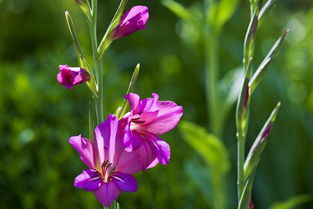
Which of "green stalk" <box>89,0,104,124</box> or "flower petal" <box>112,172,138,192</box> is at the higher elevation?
"green stalk" <box>89,0,104,124</box>

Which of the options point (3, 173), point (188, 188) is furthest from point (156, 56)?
point (3, 173)

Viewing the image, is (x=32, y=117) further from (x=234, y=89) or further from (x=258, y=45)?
(x=258, y=45)

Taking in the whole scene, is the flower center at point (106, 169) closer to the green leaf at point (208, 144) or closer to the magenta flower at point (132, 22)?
the magenta flower at point (132, 22)

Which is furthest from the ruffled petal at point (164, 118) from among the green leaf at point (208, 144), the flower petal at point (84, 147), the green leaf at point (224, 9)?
the green leaf at point (224, 9)

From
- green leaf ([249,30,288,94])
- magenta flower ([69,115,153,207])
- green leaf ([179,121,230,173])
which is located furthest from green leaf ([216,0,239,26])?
magenta flower ([69,115,153,207])

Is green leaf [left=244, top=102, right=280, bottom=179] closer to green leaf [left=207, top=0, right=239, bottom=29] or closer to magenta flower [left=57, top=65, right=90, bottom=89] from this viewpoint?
magenta flower [left=57, top=65, right=90, bottom=89]

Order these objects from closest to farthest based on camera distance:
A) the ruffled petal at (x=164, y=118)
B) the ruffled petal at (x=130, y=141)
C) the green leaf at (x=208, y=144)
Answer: the ruffled petal at (x=130, y=141) < the ruffled petal at (x=164, y=118) < the green leaf at (x=208, y=144)

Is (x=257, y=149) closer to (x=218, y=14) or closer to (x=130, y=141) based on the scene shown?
(x=130, y=141)

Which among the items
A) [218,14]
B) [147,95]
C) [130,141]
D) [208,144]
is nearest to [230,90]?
[218,14]
